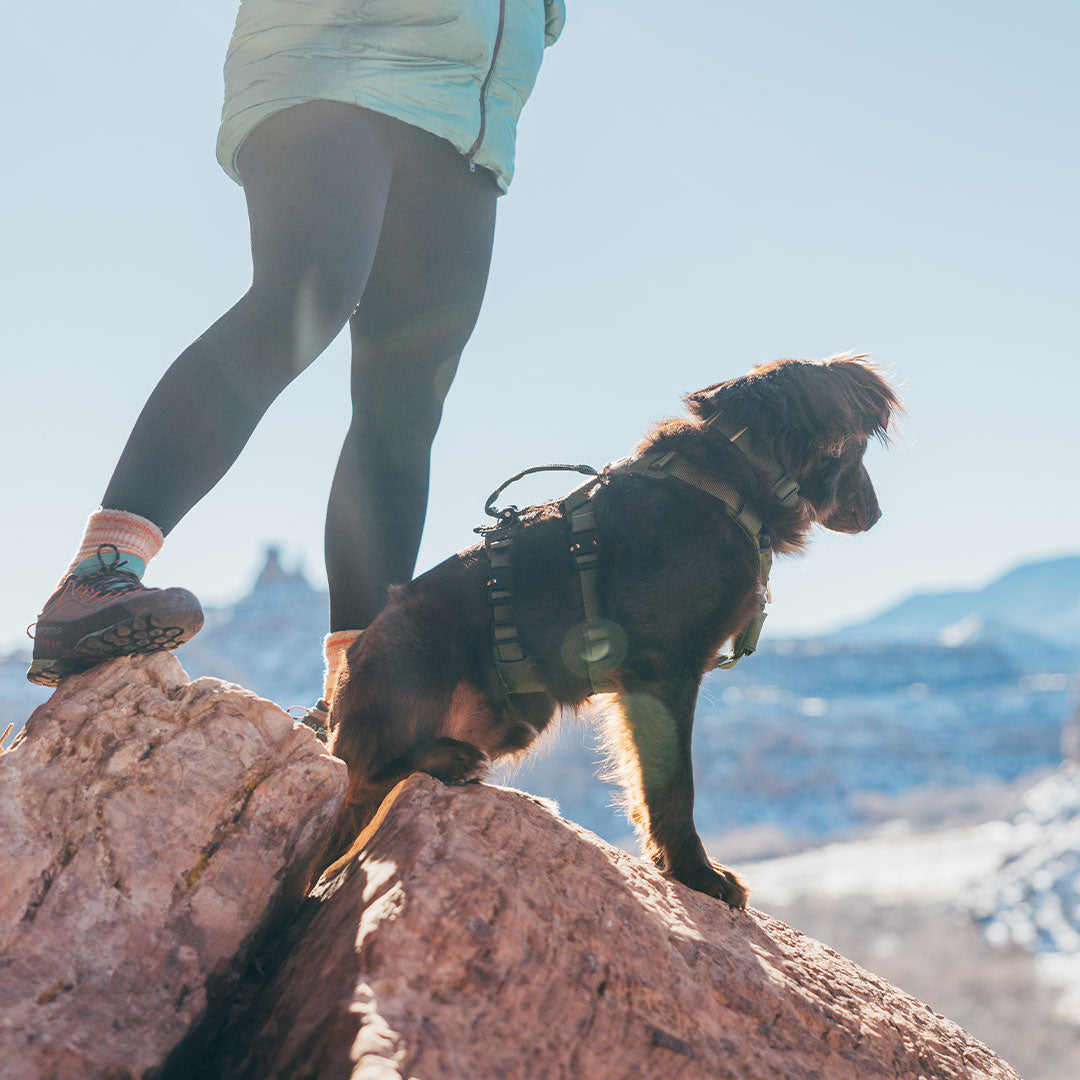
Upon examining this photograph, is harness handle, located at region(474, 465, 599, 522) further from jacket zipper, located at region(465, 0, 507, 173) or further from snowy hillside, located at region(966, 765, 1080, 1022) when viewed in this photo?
snowy hillside, located at region(966, 765, 1080, 1022)

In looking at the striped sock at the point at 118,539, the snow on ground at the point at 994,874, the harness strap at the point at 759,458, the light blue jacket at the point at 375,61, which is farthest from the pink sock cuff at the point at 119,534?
the snow on ground at the point at 994,874

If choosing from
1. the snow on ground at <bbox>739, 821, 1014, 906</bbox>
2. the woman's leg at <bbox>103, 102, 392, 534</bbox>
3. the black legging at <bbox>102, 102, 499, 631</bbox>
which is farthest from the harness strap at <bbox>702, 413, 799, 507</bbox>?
the snow on ground at <bbox>739, 821, 1014, 906</bbox>

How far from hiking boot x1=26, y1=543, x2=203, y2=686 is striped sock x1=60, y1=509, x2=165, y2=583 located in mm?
16

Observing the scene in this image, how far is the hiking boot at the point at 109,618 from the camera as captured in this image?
223 cm

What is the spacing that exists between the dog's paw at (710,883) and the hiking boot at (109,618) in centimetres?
145

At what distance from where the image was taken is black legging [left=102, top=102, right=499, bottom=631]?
2377 mm

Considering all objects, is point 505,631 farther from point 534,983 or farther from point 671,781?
point 534,983

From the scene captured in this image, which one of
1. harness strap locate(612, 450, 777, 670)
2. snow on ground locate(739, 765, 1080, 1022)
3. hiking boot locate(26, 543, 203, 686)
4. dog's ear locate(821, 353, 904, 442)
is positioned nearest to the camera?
hiking boot locate(26, 543, 203, 686)

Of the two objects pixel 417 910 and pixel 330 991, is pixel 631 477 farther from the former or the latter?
pixel 330 991

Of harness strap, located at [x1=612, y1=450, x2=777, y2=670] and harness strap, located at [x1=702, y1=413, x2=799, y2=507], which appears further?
harness strap, located at [x1=702, y1=413, x2=799, y2=507]

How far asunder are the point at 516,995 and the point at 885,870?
251ft

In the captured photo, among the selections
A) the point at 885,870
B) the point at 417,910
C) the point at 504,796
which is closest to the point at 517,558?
the point at 504,796

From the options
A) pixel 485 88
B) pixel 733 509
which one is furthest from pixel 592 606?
pixel 485 88

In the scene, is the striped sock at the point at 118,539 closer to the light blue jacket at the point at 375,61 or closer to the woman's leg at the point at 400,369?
the woman's leg at the point at 400,369
